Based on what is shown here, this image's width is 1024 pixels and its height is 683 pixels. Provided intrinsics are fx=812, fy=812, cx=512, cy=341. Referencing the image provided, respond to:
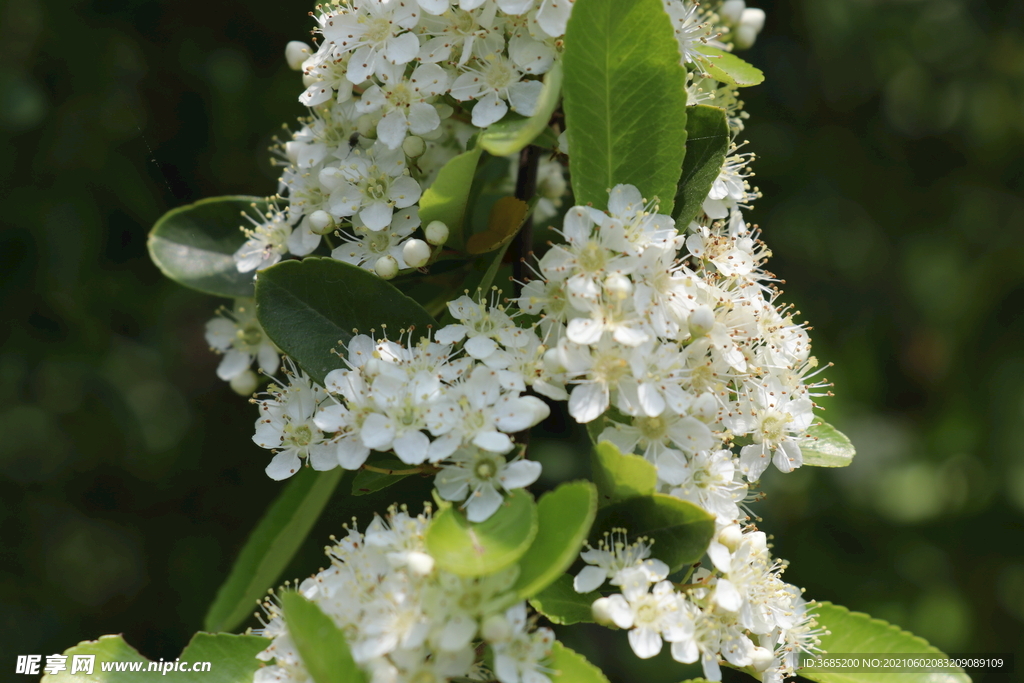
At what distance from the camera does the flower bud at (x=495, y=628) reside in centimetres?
104

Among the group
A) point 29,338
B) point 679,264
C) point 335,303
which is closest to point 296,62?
point 335,303

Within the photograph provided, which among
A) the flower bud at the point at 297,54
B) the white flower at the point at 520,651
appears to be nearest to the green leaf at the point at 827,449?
the white flower at the point at 520,651

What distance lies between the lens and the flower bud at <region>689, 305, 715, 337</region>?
1284 millimetres

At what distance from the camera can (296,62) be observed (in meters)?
1.73

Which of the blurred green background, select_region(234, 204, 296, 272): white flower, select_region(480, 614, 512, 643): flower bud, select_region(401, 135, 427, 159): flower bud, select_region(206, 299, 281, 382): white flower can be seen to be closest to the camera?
select_region(480, 614, 512, 643): flower bud

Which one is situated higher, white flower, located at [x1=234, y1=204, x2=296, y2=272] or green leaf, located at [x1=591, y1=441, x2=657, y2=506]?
white flower, located at [x1=234, y1=204, x2=296, y2=272]

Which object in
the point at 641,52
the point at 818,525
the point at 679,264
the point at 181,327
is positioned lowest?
the point at 818,525

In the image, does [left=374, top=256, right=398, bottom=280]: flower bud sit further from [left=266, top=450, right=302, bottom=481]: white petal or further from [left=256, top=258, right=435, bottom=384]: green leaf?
Answer: [left=266, top=450, right=302, bottom=481]: white petal

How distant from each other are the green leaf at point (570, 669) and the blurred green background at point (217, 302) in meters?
0.74

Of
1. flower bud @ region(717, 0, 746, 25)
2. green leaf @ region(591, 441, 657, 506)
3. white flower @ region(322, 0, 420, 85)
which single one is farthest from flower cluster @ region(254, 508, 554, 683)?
flower bud @ region(717, 0, 746, 25)

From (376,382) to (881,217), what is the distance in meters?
2.49

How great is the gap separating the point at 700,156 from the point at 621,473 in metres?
0.56

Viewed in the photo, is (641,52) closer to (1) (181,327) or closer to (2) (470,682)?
(2) (470,682)

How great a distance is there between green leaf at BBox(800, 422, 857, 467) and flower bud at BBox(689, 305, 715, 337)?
40 centimetres
